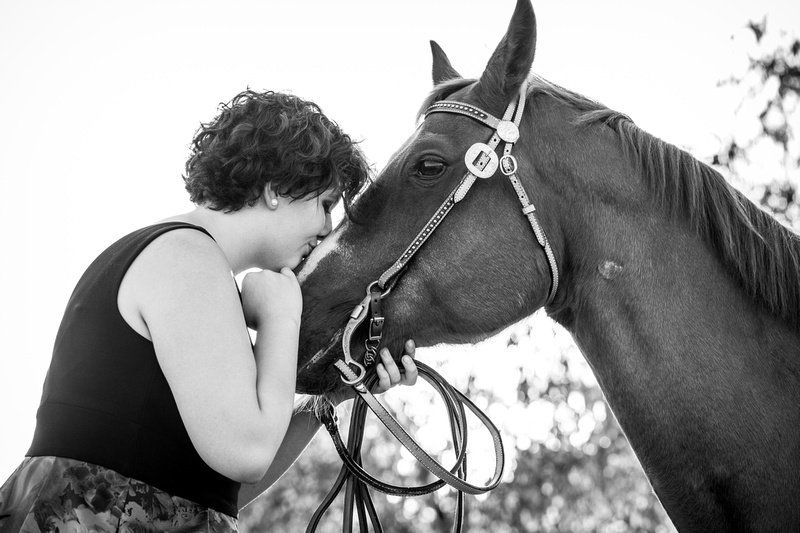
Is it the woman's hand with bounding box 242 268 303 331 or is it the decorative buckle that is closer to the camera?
the woman's hand with bounding box 242 268 303 331

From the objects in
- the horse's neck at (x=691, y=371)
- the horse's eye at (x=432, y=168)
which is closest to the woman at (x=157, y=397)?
the horse's eye at (x=432, y=168)

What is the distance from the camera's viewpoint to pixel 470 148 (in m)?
2.64

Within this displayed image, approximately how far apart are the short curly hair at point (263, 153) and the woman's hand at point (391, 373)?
1.99 feet

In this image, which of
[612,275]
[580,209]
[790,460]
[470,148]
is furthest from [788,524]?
[470,148]

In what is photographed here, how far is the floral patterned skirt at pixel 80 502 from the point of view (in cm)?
178

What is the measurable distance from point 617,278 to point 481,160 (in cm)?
62

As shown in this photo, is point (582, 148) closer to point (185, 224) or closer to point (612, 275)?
point (612, 275)

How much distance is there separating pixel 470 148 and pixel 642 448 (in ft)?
3.86

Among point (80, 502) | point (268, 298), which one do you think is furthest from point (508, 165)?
point (80, 502)

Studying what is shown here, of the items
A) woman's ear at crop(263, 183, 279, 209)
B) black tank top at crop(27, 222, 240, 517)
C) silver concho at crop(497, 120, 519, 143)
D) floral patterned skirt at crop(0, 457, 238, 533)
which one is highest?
silver concho at crop(497, 120, 519, 143)

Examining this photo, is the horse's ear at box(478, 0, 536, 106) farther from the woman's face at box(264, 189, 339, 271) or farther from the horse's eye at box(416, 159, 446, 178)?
the woman's face at box(264, 189, 339, 271)

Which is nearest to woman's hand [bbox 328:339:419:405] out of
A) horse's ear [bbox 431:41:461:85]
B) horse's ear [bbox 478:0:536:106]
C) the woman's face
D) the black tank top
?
the woman's face

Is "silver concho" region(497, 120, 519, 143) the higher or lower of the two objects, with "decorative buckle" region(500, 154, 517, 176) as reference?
higher

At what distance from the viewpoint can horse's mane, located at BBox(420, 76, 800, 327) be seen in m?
2.39
